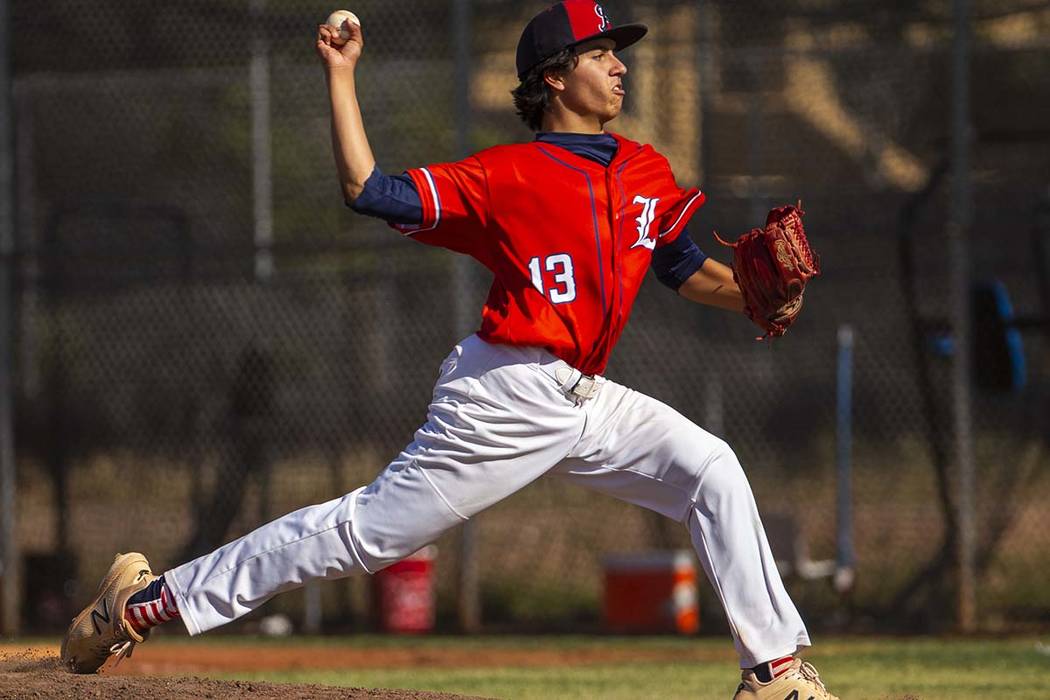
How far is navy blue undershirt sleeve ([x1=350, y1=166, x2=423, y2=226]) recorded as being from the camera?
3.95 meters

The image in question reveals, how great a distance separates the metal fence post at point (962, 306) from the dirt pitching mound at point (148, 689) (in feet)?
15.7

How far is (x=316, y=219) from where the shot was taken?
1052cm

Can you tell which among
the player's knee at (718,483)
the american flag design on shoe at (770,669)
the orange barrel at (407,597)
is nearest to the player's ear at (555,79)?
the player's knee at (718,483)

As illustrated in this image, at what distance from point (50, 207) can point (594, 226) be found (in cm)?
661

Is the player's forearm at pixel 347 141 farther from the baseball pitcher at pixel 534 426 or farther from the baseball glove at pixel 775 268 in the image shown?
the baseball glove at pixel 775 268

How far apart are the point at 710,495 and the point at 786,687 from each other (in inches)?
20.1

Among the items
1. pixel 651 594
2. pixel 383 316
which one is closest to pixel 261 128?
pixel 383 316

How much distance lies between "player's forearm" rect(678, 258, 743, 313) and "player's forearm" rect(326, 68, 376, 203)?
1.15m

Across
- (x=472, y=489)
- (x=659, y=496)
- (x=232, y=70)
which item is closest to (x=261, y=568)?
(x=472, y=489)

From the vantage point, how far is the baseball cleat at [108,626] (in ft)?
14.3

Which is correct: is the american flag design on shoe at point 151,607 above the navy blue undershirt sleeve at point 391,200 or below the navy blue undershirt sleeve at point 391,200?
below

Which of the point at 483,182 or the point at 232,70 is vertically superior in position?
the point at 232,70

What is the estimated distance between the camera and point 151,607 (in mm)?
4277

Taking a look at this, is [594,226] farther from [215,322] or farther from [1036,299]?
[1036,299]
